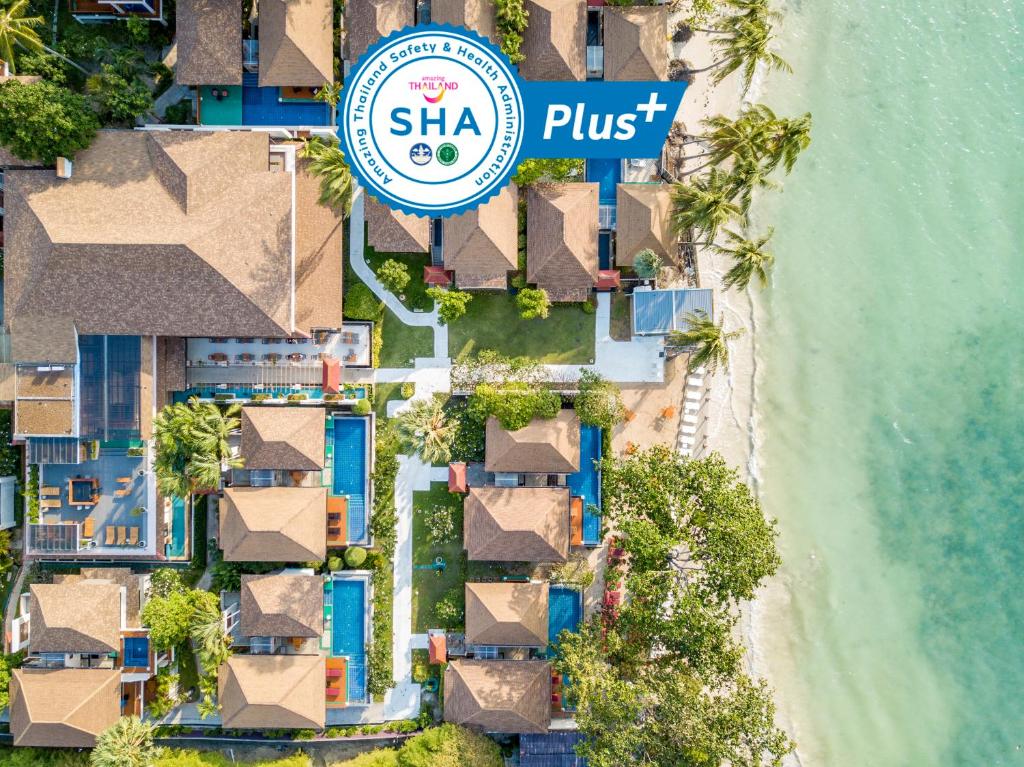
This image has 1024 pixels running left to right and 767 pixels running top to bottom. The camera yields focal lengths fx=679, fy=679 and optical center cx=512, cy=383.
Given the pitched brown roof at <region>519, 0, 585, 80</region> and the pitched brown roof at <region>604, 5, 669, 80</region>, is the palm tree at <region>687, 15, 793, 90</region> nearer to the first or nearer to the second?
the pitched brown roof at <region>604, 5, 669, 80</region>

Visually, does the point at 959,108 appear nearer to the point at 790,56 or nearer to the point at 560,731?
the point at 790,56

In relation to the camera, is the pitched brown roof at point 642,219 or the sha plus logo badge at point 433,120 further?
the pitched brown roof at point 642,219

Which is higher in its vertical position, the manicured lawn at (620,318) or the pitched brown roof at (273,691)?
the manicured lawn at (620,318)

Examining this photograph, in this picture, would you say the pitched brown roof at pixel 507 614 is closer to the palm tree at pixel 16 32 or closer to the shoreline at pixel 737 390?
the shoreline at pixel 737 390

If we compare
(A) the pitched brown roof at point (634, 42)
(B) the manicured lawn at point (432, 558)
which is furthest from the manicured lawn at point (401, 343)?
(A) the pitched brown roof at point (634, 42)

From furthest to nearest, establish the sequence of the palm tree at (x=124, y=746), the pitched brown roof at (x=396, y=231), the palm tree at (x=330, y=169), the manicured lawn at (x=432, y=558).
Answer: the manicured lawn at (x=432, y=558), the pitched brown roof at (x=396, y=231), the palm tree at (x=330, y=169), the palm tree at (x=124, y=746)

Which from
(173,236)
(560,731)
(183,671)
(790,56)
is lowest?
(560,731)

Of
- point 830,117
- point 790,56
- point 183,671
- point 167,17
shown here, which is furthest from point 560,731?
point 167,17
